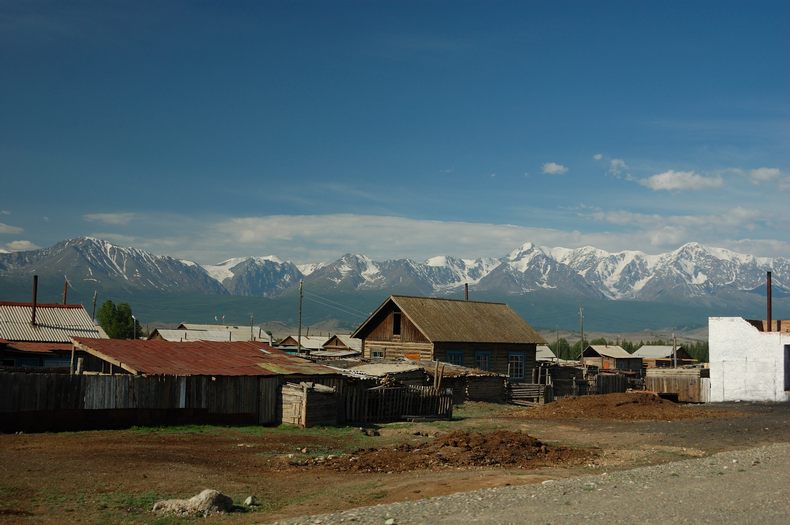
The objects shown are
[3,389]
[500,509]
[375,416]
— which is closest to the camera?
[500,509]

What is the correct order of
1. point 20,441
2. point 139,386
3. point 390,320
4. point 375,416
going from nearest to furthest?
point 20,441 → point 139,386 → point 375,416 → point 390,320

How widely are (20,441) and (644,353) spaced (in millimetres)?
126209

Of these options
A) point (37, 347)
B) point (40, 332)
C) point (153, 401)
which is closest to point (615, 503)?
point (153, 401)

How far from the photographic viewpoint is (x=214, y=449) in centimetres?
2695

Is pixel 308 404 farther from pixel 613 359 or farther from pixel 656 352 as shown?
pixel 656 352

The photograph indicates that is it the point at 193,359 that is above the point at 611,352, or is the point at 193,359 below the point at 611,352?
above

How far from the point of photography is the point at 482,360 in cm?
6469

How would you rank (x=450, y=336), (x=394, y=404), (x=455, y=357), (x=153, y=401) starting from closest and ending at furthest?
(x=153, y=401)
(x=394, y=404)
(x=450, y=336)
(x=455, y=357)

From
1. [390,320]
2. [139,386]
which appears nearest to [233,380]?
[139,386]

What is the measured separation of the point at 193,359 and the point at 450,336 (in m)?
28.9

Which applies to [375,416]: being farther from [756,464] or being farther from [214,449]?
[756,464]

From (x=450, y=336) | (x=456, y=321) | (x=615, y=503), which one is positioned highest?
(x=456, y=321)

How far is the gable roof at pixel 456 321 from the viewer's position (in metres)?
62.9

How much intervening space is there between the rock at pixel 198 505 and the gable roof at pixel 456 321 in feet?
144
